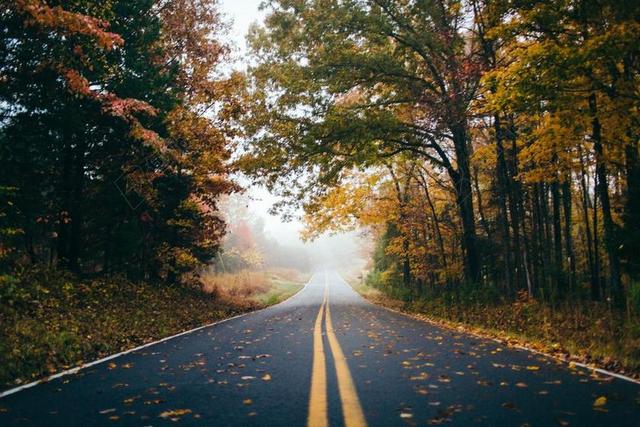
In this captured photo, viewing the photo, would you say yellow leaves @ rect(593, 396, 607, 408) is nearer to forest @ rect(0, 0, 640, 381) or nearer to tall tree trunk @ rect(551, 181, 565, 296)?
forest @ rect(0, 0, 640, 381)

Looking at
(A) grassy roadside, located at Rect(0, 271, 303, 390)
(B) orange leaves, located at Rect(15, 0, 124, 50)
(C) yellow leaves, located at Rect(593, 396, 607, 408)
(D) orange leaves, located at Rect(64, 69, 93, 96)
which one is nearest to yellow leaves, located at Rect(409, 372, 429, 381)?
(C) yellow leaves, located at Rect(593, 396, 607, 408)

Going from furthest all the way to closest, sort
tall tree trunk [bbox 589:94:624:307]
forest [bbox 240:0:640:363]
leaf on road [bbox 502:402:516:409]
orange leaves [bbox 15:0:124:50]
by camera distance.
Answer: tall tree trunk [bbox 589:94:624:307] → forest [bbox 240:0:640:363] → orange leaves [bbox 15:0:124:50] → leaf on road [bbox 502:402:516:409]

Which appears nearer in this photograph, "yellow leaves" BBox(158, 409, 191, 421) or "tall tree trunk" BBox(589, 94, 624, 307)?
"yellow leaves" BBox(158, 409, 191, 421)

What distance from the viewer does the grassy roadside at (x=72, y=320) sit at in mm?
7016

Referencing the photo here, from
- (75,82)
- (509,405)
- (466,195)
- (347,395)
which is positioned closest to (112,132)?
(75,82)

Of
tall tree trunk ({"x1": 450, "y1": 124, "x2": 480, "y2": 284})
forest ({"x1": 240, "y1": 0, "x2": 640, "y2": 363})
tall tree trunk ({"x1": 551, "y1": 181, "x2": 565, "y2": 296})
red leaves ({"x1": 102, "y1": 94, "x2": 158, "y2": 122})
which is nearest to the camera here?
forest ({"x1": 240, "y1": 0, "x2": 640, "y2": 363})

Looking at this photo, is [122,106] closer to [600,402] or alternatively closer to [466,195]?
[600,402]

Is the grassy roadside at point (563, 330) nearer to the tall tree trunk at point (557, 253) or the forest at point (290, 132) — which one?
the forest at point (290, 132)

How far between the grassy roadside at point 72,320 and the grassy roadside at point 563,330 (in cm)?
815

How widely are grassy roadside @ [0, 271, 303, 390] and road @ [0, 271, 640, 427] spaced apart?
3.50ft

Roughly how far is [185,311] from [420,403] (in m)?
13.0

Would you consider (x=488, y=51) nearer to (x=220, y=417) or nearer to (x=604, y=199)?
(x=604, y=199)

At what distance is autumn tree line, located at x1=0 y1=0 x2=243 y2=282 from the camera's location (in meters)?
9.82

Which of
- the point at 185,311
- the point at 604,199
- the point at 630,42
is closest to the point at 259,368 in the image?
the point at 630,42
